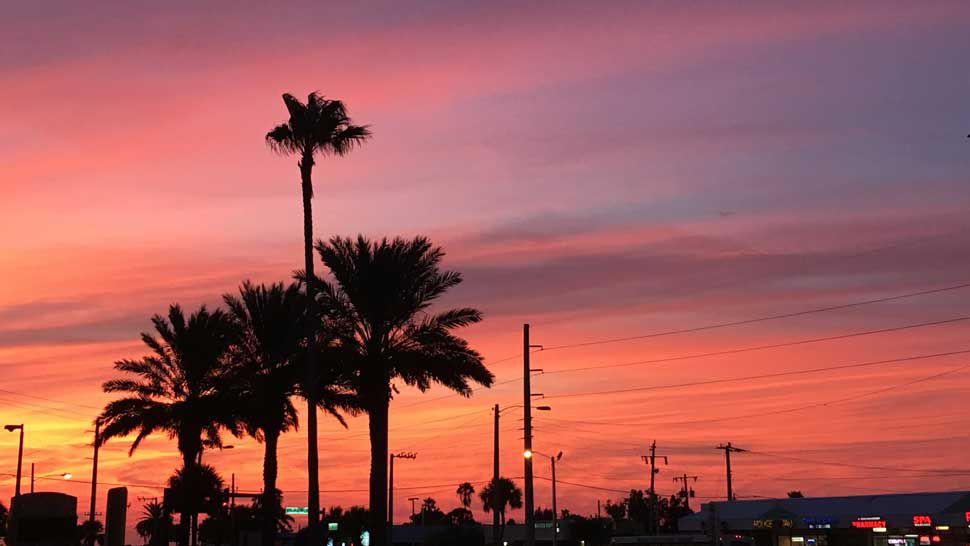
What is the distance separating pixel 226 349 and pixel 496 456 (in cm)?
2410

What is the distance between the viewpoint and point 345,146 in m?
41.7

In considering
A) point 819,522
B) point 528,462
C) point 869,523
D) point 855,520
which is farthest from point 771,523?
point 528,462

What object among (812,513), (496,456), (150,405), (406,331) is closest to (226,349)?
(150,405)

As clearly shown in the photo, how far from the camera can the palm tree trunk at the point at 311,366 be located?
39.5 metres

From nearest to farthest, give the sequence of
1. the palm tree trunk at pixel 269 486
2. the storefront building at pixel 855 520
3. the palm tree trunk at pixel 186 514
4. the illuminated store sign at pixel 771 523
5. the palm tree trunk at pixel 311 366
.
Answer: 1. the palm tree trunk at pixel 311 366
2. the palm tree trunk at pixel 269 486
3. the palm tree trunk at pixel 186 514
4. the storefront building at pixel 855 520
5. the illuminated store sign at pixel 771 523

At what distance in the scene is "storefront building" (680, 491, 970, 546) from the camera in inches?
2501

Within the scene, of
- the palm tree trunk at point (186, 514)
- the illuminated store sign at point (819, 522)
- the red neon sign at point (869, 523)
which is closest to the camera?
the palm tree trunk at point (186, 514)

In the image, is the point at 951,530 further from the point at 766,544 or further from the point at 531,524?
the point at 531,524

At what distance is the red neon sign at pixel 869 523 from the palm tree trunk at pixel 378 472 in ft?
115

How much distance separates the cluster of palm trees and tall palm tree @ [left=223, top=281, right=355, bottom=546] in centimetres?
6

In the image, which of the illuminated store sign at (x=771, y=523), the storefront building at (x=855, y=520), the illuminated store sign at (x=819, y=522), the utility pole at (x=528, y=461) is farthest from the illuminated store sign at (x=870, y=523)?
the utility pole at (x=528, y=461)

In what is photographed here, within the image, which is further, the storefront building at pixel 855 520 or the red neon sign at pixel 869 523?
the red neon sign at pixel 869 523

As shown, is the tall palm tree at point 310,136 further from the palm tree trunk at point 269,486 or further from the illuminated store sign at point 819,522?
the illuminated store sign at point 819,522

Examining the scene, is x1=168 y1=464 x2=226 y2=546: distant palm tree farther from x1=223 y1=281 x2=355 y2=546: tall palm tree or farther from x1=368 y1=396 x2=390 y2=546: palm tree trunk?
x1=368 y1=396 x2=390 y2=546: palm tree trunk
